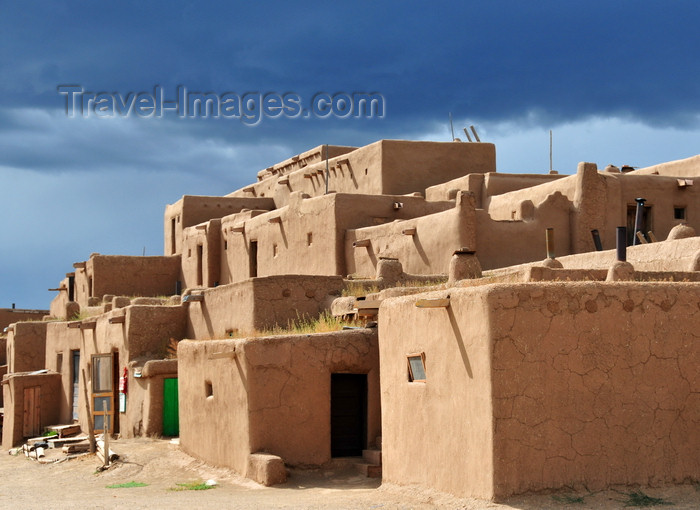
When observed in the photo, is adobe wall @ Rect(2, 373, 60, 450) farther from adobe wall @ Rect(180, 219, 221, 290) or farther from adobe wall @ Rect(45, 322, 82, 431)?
adobe wall @ Rect(180, 219, 221, 290)

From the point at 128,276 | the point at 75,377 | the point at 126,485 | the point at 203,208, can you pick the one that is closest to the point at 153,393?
the point at 126,485

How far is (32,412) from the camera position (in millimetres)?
21516

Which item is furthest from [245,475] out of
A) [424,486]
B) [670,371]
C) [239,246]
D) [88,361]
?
[239,246]

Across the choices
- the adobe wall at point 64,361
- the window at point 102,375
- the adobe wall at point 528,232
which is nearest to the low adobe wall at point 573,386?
the adobe wall at point 528,232

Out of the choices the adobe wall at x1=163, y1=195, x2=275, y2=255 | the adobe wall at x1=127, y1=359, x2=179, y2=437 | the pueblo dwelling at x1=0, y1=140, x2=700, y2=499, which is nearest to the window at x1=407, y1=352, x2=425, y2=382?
the pueblo dwelling at x1=0, y1=140, x2=700, y2=499

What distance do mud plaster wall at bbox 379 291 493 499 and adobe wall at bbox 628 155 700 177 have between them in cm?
1290

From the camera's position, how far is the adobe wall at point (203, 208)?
105ft

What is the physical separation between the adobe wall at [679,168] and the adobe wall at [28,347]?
1495 centimetres

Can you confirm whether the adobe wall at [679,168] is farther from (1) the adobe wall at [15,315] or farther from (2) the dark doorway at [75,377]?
(1) the adobe wall at [15,315]

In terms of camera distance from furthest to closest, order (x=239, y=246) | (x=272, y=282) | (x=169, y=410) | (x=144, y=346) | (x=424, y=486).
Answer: (x=239, y=246), (x=144, y=346), (x=169, y=410), (x=272, y=282), (x=424, y=486)

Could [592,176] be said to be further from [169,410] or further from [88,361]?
[88,361]

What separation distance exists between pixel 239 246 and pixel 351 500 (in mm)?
17109

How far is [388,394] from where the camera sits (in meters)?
10.9

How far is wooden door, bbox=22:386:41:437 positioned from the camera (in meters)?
21.3
